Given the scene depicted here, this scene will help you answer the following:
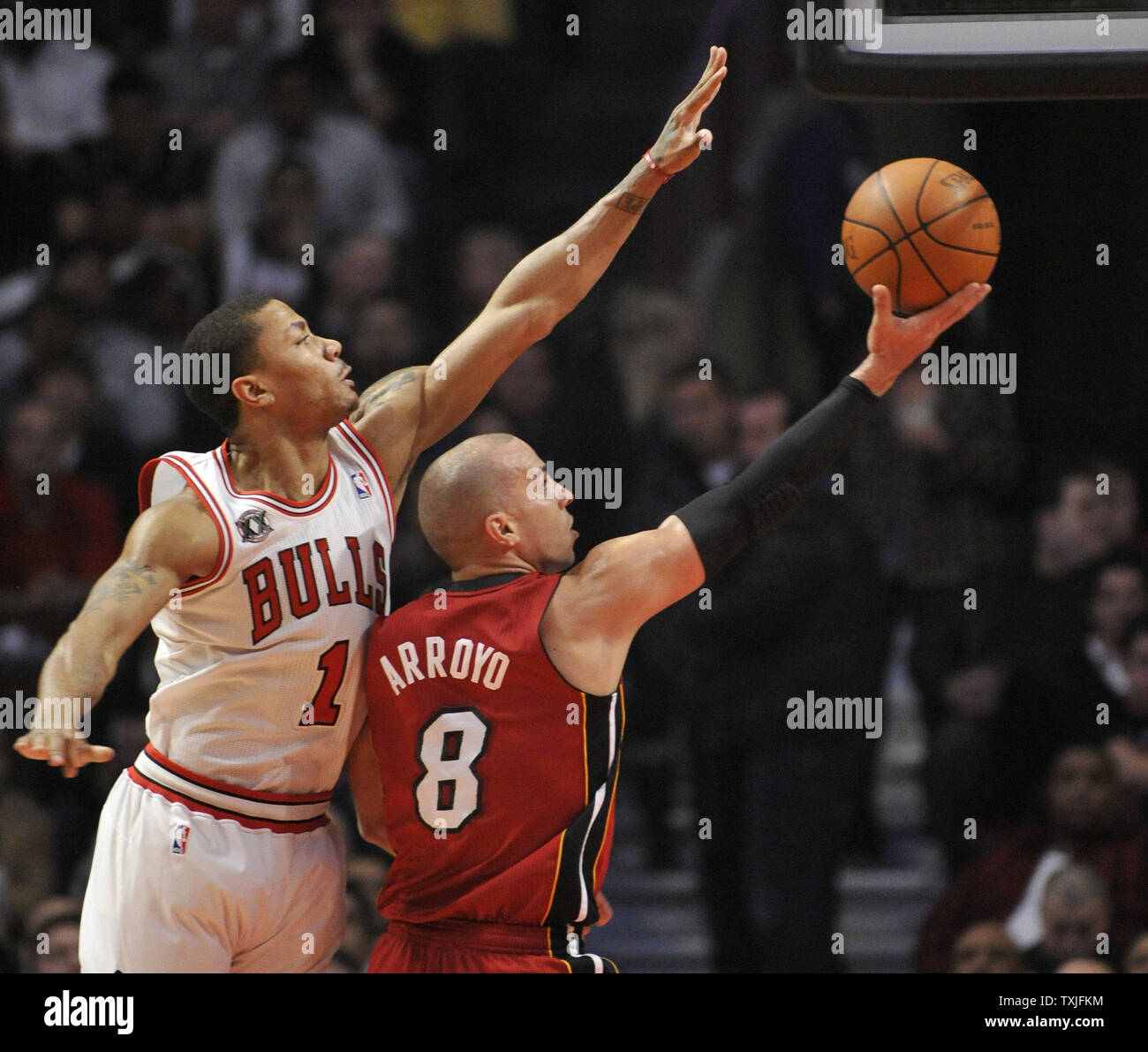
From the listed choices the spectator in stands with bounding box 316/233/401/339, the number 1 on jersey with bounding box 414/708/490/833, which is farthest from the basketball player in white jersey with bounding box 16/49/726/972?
the spectator in stands with bounding box 316/233/401/339

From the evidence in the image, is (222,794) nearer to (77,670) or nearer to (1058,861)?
(77,670)

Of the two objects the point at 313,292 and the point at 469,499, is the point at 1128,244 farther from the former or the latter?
the point at 469,499

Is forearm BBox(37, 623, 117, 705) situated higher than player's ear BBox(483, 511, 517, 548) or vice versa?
player's ear BBox(483, 511, 517, 548)

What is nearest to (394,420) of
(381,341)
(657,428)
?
(657,428)

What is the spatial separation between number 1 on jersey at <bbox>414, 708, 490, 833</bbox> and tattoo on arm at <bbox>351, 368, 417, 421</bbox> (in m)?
0.89

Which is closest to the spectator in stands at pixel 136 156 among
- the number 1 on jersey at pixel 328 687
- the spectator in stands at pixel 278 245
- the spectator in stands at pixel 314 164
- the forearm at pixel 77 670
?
the spectator in stands at pixel 314 164

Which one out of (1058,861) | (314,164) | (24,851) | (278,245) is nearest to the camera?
(1058,861)

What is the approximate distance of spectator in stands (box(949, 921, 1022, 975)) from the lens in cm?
515

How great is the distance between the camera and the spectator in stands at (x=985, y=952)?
5.15 meters

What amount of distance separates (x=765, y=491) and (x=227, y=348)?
126 cm

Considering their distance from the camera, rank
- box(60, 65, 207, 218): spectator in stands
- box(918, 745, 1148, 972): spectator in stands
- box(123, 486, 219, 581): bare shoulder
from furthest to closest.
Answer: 1. box(60, 65, 207, 218): spectator in stands
2. box(918, 745, 1148, 972): spectator in stands
3. box(123, 486, 219, 581): bare shoulder

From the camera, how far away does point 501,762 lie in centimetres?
327

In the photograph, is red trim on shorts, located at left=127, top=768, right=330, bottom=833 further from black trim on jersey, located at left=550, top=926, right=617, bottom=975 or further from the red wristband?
the red wristband

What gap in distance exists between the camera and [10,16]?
24.4 ft
